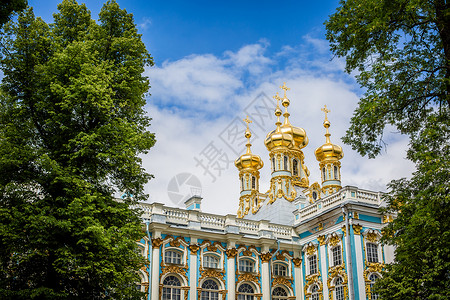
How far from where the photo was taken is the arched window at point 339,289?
22.3 m

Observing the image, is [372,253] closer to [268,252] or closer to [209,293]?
[268,252]

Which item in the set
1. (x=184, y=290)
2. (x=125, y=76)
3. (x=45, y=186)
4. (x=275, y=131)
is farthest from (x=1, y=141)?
(x=275, y=131)

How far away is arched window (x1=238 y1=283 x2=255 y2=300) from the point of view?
2366 centimetres

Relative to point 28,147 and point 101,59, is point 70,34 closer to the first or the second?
point 101,59

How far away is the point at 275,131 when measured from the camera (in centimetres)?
3650

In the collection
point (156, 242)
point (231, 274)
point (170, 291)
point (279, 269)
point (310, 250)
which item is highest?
point (310, 250)

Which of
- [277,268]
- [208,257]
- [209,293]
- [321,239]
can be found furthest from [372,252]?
[209,293]

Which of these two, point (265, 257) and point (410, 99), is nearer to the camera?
point (410, 99)

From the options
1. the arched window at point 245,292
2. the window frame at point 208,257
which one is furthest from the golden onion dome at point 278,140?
the arched window at point 245,292

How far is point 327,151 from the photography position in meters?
38.6

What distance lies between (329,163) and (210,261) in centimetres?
1750

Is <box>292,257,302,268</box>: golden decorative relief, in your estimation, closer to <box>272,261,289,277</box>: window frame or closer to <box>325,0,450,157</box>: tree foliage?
<box>272,261,289,277</box>: window frame

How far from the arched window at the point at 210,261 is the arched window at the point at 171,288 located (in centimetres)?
160

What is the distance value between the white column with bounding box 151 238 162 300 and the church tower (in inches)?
455
